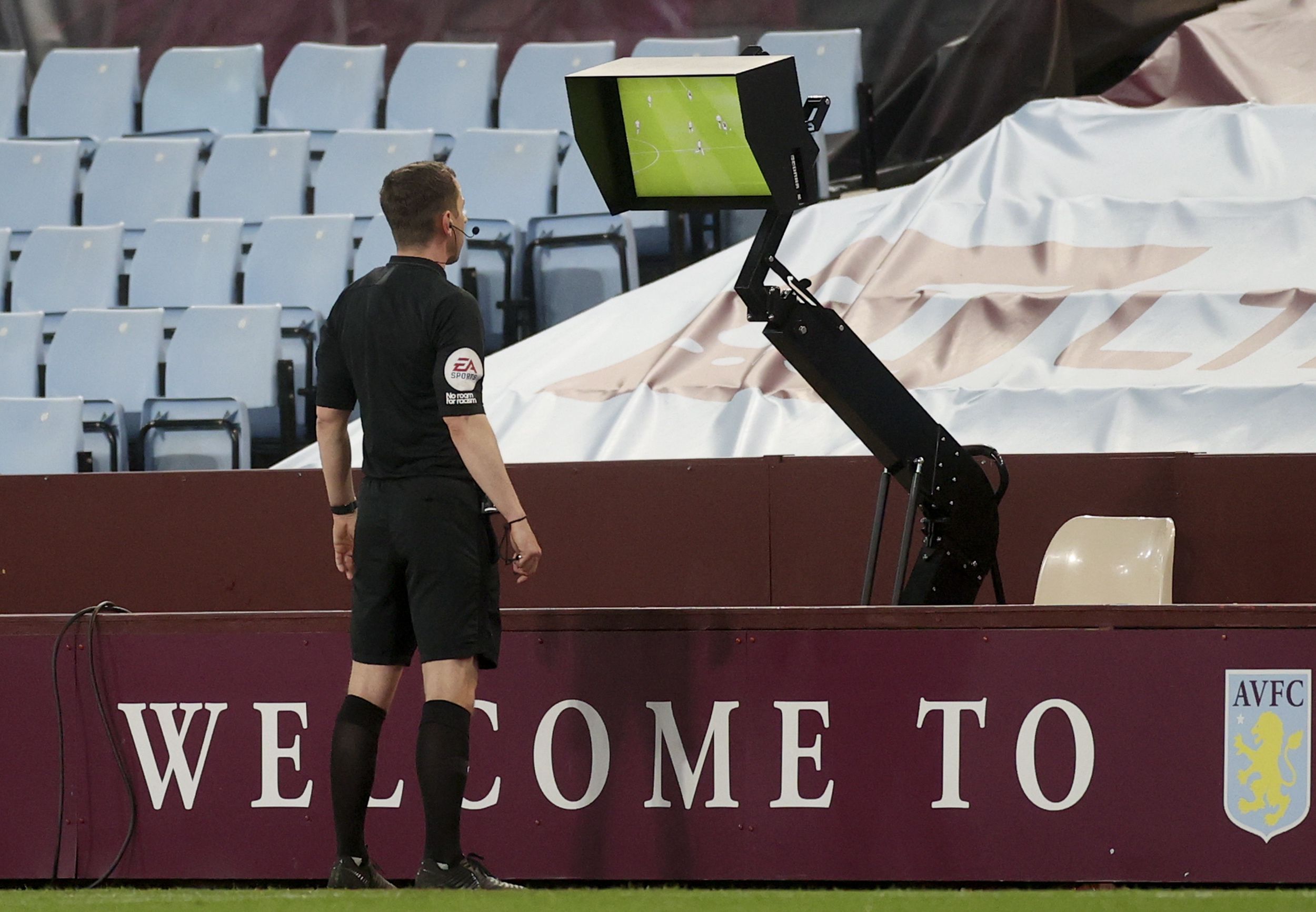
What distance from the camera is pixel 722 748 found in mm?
4031

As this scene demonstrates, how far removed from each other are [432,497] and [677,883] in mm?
1202

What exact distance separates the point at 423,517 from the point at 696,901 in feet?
3.23

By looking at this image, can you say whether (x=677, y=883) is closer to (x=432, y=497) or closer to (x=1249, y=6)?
(x=432, y=497)

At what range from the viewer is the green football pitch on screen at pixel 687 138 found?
13.7ft

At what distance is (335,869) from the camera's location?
361 cm

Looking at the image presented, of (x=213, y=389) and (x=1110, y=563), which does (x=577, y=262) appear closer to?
(x=213, y=389)

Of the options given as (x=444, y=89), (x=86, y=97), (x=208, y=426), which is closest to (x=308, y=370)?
(x=208, y=426)

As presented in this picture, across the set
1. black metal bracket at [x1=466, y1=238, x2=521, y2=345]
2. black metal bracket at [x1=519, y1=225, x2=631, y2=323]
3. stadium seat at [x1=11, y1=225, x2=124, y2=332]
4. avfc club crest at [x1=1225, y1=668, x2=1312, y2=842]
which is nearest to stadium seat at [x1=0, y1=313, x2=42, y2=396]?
stadium seat at [x1=11, y1=225, x2=124, y2=332]

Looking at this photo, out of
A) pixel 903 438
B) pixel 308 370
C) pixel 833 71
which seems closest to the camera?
pixel 903 438

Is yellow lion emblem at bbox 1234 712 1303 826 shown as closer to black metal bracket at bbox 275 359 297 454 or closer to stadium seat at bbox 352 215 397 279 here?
black metal bracket at bbox 275 359 297 454

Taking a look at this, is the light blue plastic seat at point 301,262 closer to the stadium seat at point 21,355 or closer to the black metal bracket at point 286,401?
the black metal bracket at point 286,401

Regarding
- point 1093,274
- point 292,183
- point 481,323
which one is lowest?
point 481,323

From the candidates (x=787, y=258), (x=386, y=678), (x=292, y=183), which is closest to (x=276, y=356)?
(x=292, y=183)

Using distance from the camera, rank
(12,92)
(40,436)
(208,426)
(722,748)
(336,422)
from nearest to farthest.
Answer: (336,422) < (722,748) < (208,426) < (40,436) < (12,92)
